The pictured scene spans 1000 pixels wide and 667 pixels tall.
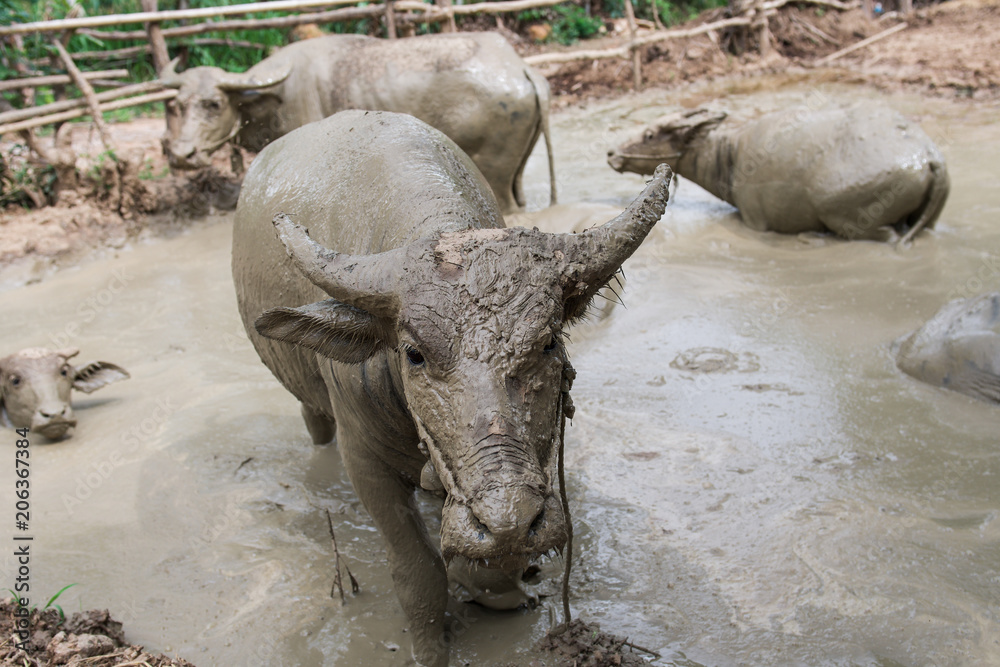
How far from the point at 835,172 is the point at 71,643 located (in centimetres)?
660

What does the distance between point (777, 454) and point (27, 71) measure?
39.5 feet

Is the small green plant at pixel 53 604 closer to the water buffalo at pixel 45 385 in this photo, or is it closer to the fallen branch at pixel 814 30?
the water buffalo at pixel 45 385

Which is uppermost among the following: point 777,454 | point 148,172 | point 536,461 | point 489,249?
point 489,249

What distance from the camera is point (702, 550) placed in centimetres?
342

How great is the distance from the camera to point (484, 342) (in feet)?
6.64

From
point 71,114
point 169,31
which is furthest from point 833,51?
point 71,114

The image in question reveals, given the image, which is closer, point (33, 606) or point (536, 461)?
point (536, 461)

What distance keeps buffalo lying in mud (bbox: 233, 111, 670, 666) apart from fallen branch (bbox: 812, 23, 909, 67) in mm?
14103

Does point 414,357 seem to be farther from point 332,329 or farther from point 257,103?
point 257,103

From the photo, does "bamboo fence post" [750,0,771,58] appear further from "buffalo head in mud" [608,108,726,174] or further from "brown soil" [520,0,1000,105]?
"buffalo head in mud" [608,108,726,174]

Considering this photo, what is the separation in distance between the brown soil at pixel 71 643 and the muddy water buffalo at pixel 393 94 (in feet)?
18.5

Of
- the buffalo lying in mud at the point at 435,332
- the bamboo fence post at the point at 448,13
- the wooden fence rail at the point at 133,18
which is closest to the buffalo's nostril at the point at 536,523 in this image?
the buffalo lying in mud at the point at 435,332

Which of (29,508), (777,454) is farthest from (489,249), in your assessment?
(29,508)

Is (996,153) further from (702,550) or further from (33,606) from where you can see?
(33,606)
